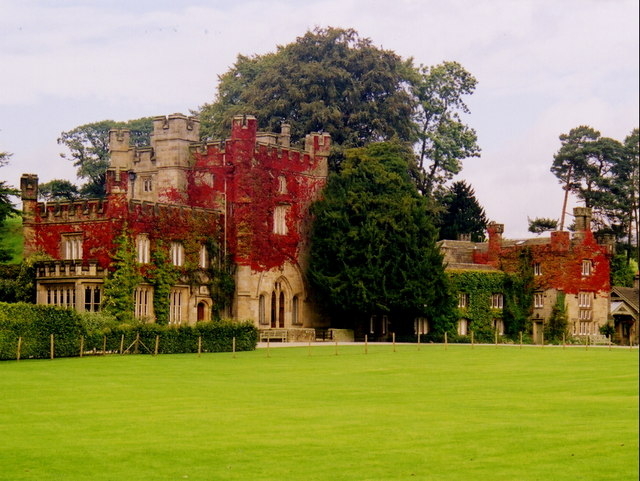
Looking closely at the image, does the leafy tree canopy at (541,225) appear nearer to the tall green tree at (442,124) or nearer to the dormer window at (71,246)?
the tall green tree at (442,124)

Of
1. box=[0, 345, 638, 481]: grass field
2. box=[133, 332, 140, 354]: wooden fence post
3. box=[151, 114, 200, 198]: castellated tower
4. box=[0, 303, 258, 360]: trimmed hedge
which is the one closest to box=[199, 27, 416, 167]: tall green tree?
box=[151, 114, 200, 198]: castellated tower

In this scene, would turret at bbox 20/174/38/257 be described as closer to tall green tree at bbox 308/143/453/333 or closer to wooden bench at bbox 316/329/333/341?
tall green tree at bbox 308/143/453/333

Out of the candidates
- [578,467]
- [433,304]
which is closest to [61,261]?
[433,304]

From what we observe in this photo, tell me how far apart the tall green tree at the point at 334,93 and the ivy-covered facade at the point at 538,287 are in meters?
10.6

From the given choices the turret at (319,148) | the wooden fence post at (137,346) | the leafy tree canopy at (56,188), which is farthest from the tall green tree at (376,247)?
the leafy tree canopy at (56,188)

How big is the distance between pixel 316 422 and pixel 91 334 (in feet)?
83.9

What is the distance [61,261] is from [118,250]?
9.55ft

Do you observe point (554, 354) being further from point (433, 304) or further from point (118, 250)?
point (118, 250)

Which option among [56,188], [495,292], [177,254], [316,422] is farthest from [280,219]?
[316,422]

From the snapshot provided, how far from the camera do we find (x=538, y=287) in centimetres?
7488

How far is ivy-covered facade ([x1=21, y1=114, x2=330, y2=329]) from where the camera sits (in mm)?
59594

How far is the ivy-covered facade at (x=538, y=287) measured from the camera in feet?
239

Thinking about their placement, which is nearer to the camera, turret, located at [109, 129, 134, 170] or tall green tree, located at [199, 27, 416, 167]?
turret, located at [109, 129, 134, 170]

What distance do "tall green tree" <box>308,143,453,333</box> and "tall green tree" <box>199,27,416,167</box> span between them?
26.8ft
